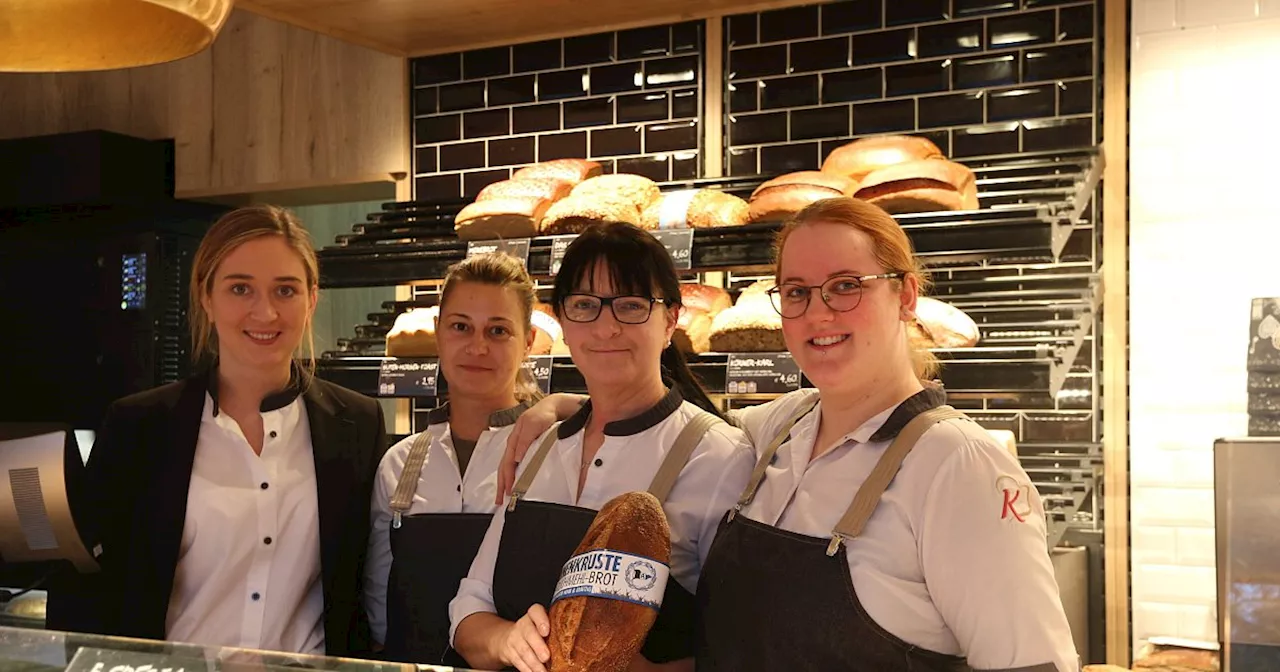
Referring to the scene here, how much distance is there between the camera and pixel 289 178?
4691 millimetres

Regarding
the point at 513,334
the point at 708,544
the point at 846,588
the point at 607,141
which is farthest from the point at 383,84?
the point at 846,588

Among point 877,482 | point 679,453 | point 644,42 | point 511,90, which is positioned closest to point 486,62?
point 511,90

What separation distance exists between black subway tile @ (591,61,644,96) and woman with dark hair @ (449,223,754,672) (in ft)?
7.09

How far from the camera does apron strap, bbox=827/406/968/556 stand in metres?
1.54

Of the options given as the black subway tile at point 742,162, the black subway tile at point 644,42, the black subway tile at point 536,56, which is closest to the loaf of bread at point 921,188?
the black subway tile at point 742,162

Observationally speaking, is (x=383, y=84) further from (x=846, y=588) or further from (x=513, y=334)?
(x=846, y=588)

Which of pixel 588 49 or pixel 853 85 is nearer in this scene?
pixel 853 85

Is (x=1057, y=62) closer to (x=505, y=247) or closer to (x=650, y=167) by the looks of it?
(x=650, y=167)

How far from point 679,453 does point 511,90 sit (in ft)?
8.74

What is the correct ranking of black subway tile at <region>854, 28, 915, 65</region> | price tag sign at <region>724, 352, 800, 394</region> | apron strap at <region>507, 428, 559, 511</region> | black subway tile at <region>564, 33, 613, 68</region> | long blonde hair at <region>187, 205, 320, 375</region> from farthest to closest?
black subway tile at <region>564, 33, 613, 68</region>
black subway tile at <region>854, 28, 915, 65</region>
price tag sign at <region>724, 352, 800, 394</region>
long blonde hair at <region>187, 205, 320, 375</region>
apron strap at <region>507, 428, 559, 511</region>

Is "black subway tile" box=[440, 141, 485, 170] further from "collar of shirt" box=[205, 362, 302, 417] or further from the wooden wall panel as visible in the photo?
"collar of shirt" box=[205, 362, 302, 417]

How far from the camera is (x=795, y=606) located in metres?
1.57

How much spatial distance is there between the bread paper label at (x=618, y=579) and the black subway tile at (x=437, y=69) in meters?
3.10

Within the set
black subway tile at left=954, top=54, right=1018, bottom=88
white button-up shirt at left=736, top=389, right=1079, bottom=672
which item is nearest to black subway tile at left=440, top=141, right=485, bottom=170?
black subway tile at left=954, top=54, right=1018, bottom=88
